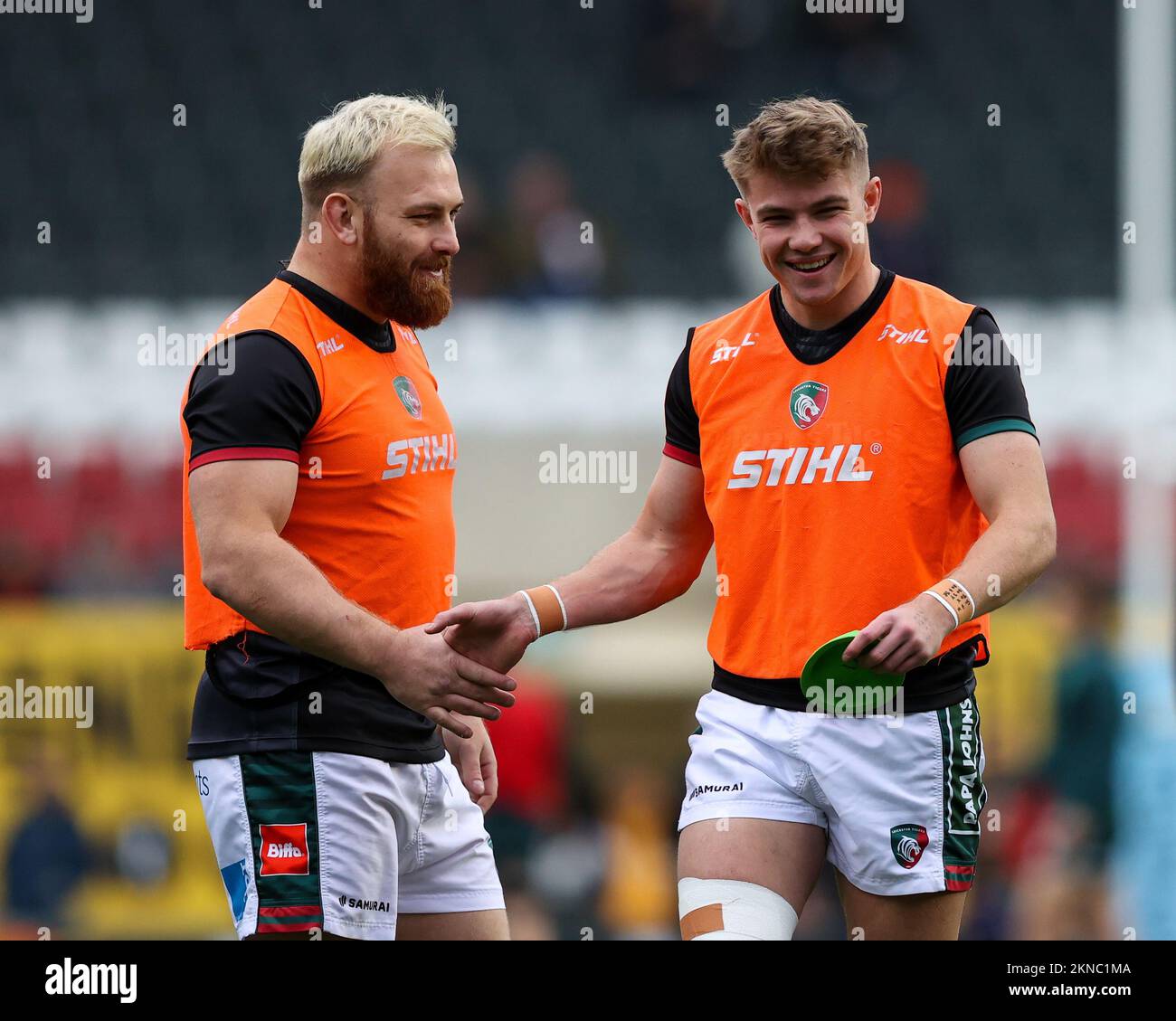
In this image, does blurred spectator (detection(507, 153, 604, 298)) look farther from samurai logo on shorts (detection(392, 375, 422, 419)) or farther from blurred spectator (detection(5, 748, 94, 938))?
samurai logo on shorts (detection(392, 375, 422, 419))

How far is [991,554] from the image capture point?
3.62m

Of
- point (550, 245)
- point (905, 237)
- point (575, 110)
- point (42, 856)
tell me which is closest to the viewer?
point (42, 856)

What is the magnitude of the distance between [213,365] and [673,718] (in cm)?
596

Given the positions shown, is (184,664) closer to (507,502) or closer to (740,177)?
(507,502)

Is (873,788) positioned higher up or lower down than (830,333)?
lower down

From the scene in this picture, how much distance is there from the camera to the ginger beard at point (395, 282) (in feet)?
13.3

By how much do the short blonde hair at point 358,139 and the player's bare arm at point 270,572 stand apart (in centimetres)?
73

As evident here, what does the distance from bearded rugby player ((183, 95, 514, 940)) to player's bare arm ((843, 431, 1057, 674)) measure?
97 cm

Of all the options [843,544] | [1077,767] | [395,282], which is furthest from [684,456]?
[1077,767]

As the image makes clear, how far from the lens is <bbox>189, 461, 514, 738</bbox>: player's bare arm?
3719 millimetres

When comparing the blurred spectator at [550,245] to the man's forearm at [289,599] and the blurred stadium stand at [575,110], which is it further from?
the man's forearm at [289,599]

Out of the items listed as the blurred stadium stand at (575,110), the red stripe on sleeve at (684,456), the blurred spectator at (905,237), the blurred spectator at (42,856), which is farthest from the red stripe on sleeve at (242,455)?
the blurred stadium stand at (575,110)

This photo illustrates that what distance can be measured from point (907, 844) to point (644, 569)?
93cm

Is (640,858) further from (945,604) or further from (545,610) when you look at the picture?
(945,604)
